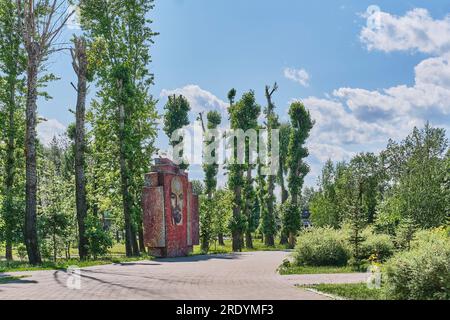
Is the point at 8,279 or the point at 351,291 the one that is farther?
the point at 8,279

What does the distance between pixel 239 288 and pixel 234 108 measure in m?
28.1

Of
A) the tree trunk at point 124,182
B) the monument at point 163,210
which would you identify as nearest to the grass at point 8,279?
the monument at point 163,210

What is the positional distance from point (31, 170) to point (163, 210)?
26.0 ft

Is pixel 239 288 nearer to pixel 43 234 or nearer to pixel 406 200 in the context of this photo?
pixel 43 234

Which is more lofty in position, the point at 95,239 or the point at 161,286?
the point at 95,239

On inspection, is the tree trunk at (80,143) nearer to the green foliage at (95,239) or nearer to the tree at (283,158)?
the green foliage at (95,239)

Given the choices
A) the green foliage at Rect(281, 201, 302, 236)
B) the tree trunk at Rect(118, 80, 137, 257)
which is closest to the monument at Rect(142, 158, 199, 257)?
the tree trunk at Rect(118, 80, 137, 257)

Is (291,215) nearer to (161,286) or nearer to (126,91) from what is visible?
(126,91)

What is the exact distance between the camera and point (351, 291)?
11180 mm

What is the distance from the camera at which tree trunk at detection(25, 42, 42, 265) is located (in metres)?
19.3

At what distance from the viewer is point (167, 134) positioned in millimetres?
41812

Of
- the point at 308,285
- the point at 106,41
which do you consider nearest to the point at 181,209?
the point at 106,41

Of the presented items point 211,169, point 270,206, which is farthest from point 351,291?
point 211,169

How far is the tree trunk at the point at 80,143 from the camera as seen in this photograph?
75.9 feet
